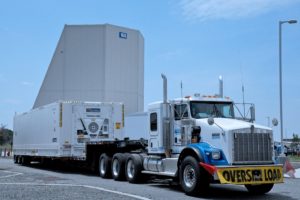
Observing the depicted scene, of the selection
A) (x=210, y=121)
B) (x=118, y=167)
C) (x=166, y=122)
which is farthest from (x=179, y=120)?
(x=118, y=167)

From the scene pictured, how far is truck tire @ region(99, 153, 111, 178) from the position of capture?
20.6 m

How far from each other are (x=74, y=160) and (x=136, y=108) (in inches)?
1453

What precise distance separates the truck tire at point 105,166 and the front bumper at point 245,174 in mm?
7763

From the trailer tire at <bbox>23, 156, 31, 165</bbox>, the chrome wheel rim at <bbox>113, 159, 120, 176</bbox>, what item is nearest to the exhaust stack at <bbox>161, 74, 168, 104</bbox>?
the chrome wheel rim at <bbox>113, 159, 120, 176</bbox>

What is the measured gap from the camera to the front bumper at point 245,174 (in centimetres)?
1320

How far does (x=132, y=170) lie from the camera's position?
18172mm

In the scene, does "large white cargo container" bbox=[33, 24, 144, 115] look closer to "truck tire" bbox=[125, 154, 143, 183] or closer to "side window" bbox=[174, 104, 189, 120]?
"truck tire" bbox=[125, 154, 143, 183]

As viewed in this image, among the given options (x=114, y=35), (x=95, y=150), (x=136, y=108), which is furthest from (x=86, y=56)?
(x=95, y=150)

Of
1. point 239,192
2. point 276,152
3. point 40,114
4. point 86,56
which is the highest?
point 86,56

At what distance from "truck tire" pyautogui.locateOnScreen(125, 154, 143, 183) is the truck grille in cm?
512

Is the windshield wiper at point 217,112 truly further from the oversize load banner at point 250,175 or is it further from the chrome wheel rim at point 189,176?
the oversize load banner at point 250,175

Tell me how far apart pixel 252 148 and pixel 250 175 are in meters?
0.83

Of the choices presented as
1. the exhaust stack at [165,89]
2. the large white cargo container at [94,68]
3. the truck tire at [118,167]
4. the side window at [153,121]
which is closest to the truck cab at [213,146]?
the exhaust stack at [165,89]

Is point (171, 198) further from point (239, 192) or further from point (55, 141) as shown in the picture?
point (55, 141)
